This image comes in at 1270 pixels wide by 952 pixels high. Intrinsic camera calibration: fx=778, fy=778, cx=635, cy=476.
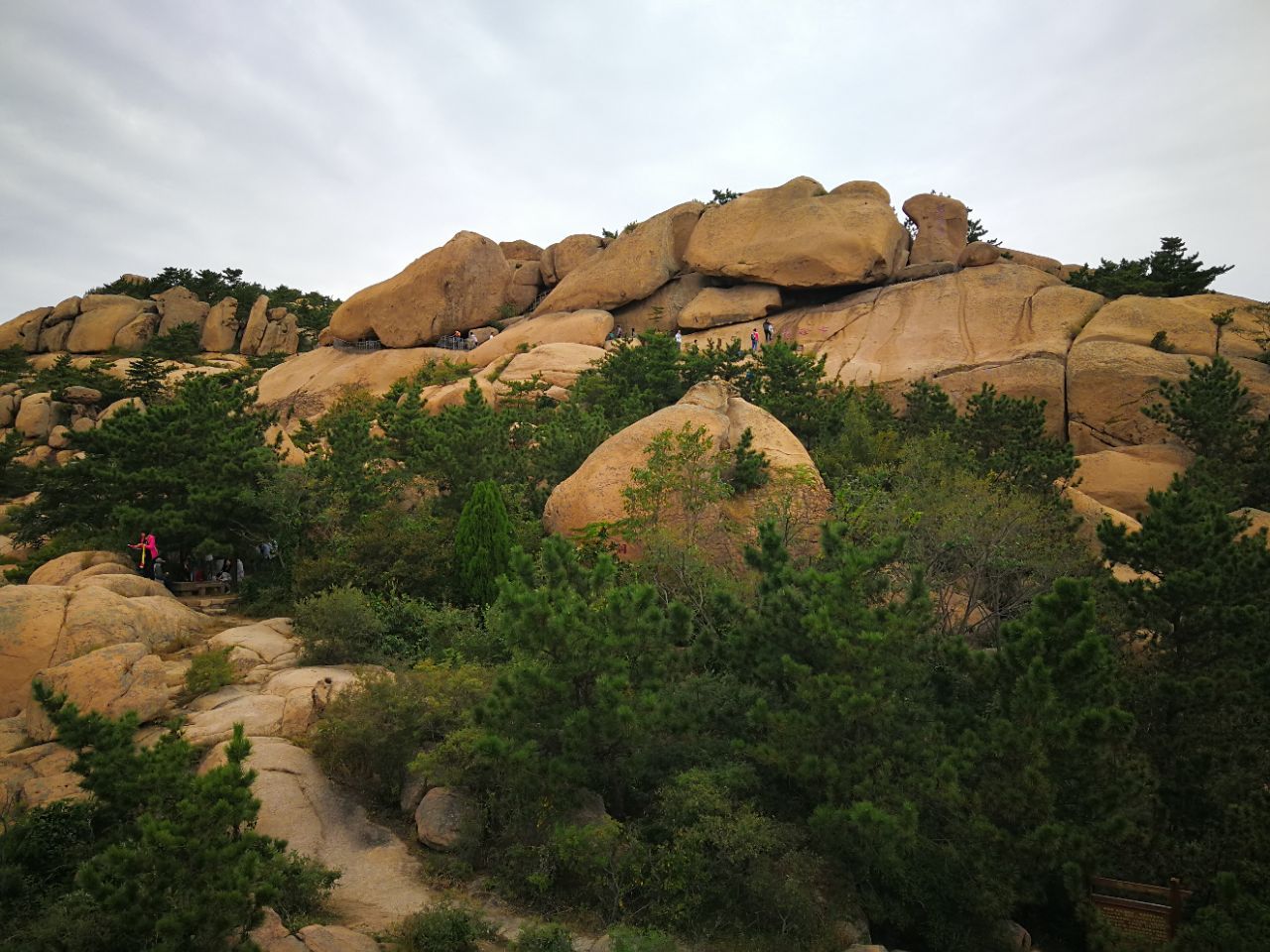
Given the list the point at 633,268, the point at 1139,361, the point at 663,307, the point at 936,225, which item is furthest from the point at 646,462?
the point at 936,225

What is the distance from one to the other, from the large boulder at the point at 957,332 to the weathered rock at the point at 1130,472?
162 inches

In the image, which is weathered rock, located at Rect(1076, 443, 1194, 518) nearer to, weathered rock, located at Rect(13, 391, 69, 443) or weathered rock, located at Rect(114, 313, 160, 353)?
weathered rock, located at Rect(13, 391, 69, 443)

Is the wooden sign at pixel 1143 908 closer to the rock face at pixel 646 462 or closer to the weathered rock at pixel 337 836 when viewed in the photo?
the weathered rock at pixel 337 836

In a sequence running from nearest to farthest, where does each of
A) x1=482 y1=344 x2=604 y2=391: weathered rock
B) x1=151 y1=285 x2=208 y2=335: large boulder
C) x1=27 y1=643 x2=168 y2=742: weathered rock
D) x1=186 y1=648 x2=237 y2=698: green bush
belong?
x1=27 y1=643 x2=168 y2=742: weathered rock < x1=186 y1=648 x2=237 y2=698: green bush < x1=482 y1=344 x2=604 y2=391: weathered rock < x1=151 y1=285 x2=208 y2=335: large boulder

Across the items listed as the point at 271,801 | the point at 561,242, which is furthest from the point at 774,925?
the point at 561,242

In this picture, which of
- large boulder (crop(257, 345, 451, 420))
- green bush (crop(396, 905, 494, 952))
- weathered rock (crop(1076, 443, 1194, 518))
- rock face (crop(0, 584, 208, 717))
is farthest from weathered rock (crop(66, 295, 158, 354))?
weathered rock (crop(1076, 443, 1194, 518))

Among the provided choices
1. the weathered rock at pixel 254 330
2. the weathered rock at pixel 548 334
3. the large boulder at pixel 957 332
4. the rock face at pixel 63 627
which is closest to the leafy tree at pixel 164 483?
the rock face at pixel 63 627

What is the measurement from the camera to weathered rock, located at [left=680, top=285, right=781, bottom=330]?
43.2m

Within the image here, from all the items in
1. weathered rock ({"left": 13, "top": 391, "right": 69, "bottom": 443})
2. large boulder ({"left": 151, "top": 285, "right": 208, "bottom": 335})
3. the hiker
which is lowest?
the hiker

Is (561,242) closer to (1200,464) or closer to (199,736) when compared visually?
(1200,464)

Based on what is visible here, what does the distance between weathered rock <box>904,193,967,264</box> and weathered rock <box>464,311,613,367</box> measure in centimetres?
1861

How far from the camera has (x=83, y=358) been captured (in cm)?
5259

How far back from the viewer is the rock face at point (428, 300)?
1847 inches

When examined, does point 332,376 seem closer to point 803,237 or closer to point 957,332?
point 803,237
